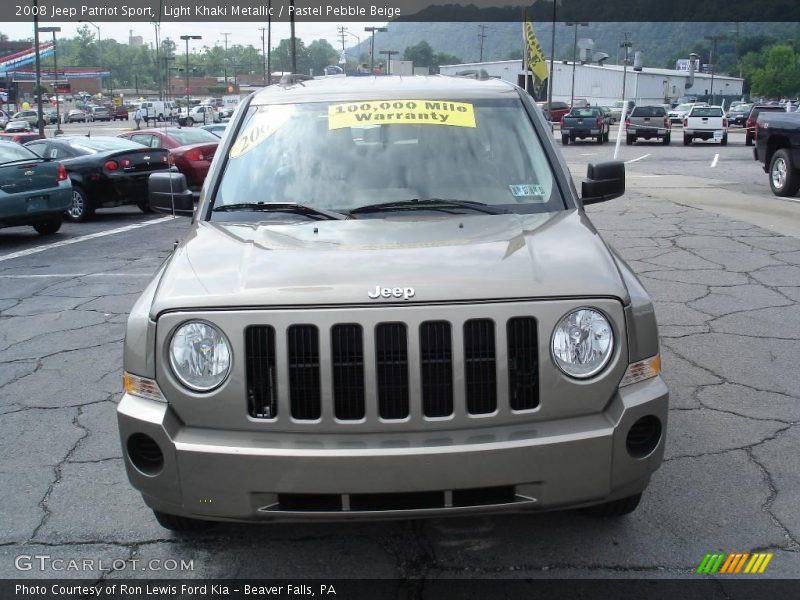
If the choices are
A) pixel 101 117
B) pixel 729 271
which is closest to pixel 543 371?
pixel 729 271

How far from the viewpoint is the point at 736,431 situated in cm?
449

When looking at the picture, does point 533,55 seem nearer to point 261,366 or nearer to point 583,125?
point 583,125

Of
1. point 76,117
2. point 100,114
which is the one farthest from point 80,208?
point 100,114

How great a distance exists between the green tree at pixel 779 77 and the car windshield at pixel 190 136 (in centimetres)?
10564

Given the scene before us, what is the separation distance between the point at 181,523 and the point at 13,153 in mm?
10740

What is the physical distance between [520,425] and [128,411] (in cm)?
130

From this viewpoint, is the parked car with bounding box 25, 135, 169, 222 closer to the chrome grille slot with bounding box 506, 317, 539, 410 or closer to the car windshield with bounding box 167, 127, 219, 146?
the car windshield with bounding box 167, 127, 219, 146

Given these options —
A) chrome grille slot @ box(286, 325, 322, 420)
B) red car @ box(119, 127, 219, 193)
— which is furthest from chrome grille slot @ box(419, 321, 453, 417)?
red car @ box(119, 127, 219, 193)

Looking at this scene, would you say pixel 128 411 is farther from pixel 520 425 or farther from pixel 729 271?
pixel 729 271

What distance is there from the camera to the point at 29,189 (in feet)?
39.5

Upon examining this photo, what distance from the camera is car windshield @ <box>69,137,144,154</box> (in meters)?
15.4

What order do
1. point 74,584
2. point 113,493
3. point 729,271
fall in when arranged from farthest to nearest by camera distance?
point 729,271
point 113,493
point 74,584

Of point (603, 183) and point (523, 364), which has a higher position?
point (603, 183)

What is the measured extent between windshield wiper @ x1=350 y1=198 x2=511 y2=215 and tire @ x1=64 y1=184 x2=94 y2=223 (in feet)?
39.3
